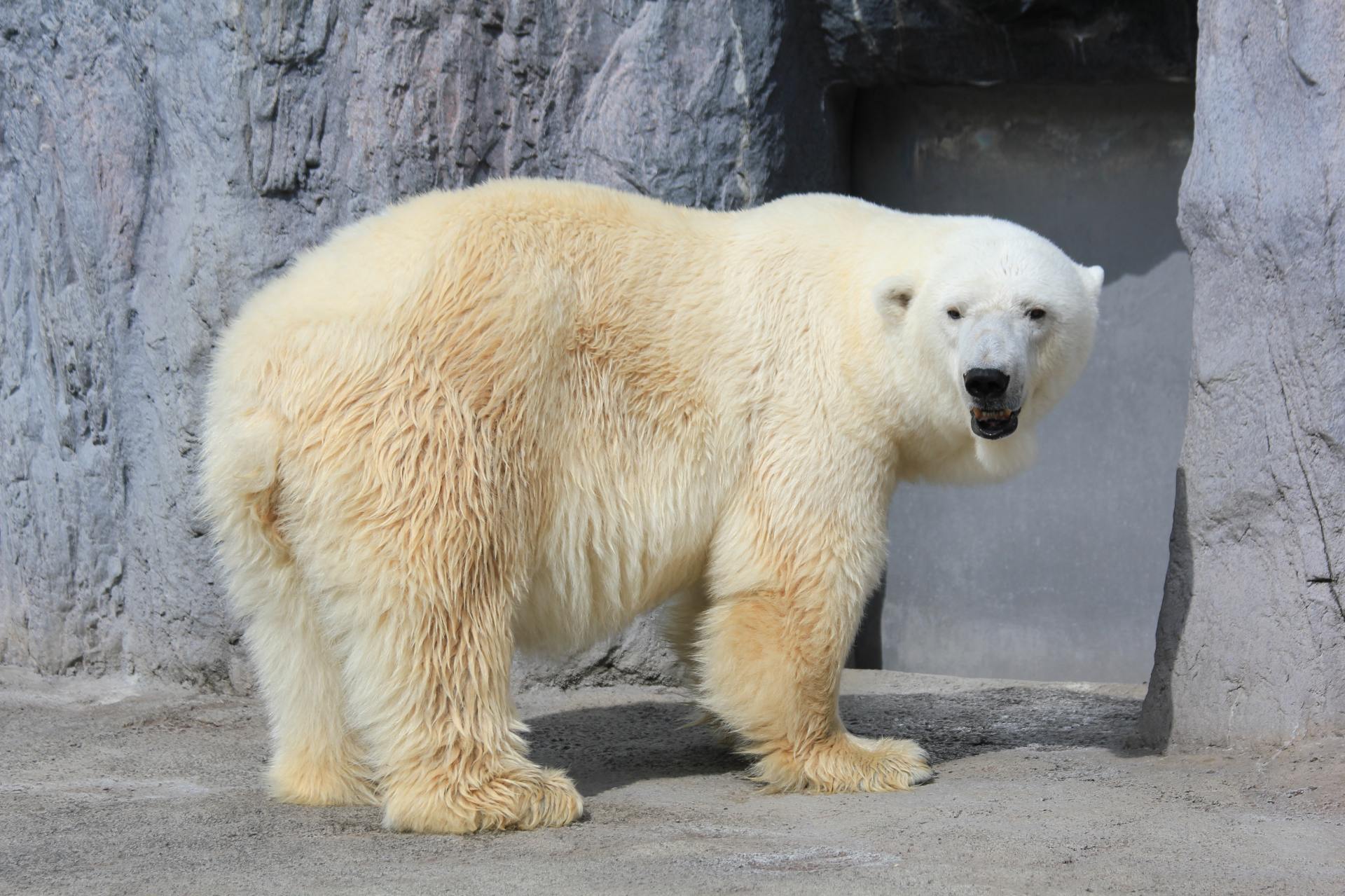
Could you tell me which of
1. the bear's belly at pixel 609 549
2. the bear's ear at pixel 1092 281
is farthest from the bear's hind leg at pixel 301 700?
the bear's ear at pixel 1092 281

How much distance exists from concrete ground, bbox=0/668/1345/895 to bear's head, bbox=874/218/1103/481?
0.96 metres

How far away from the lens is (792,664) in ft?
11.7

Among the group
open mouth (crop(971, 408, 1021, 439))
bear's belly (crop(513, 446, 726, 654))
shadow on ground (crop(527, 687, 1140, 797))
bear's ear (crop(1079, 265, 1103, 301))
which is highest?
bear's ear (crop(1079, 265, 1103, 301))

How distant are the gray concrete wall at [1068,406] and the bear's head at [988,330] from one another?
1931mm

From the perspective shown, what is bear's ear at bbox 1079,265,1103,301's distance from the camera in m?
3.76

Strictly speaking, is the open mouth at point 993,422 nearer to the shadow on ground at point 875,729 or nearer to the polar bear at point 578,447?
the polar bear at point 578,447

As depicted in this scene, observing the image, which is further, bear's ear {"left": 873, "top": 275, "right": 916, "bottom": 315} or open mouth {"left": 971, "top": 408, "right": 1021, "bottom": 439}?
bear's ear {"left": 873, "top": 275, "right": 916, "bottom": 315}

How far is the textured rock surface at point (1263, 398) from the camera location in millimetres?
3684

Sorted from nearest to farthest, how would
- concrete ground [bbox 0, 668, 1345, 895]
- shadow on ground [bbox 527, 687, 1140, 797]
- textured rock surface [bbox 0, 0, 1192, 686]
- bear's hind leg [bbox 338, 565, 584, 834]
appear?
concrete ground [bbox 0, 668, 1345, 895] < bear's hind leg [bbox 338, 565, 584, 834] < shadow on ground [bbox 527, 687, 1140, 797] < textured rock surface [bbox 0, 0, 1192, 686]

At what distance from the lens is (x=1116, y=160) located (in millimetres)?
5504

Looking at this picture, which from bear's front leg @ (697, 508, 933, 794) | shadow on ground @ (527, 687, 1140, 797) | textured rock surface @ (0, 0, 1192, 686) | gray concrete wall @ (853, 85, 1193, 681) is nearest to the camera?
bear's front leg @ (697, 508, 933, 794)

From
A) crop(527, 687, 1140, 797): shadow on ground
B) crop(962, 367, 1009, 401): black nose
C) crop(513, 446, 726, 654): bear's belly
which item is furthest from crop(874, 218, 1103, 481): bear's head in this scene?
crop(527, 687, 1140, 797): shadow on ground

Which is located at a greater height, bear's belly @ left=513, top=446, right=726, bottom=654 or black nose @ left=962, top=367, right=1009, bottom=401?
black nose @ left=962, top=367, right=1009, bottom=401

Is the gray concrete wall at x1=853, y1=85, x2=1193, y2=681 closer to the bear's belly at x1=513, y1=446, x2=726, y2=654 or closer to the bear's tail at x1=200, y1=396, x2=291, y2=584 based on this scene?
the bear's belly at x1=513, y1=446, x2=726, y2=654
